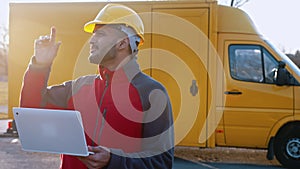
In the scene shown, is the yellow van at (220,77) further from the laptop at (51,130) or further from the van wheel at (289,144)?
the laptop at (51,130)

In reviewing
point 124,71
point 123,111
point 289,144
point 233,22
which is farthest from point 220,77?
point 123,111

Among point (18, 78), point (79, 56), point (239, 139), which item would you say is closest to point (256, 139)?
point (239, 139)

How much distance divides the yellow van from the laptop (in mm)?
5590

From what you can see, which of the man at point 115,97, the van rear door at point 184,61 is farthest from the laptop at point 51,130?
the van rear door at point 184,61

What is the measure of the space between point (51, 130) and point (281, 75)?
19.6 ft

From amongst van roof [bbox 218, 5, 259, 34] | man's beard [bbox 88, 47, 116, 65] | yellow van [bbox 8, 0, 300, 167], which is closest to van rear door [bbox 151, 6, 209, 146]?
yellow van [bbox 8, 0, 300, 167]

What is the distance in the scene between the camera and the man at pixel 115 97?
186 centimetres

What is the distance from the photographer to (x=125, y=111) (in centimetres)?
191

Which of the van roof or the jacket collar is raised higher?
the van roof

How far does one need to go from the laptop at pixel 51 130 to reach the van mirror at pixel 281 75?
234 inches

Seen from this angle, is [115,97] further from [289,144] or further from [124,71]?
[289,144]

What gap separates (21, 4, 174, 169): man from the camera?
1.86m

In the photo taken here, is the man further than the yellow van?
No

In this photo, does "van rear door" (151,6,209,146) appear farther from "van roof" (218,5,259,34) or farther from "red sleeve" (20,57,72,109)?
"red sleeve" (20,57,72,109)
